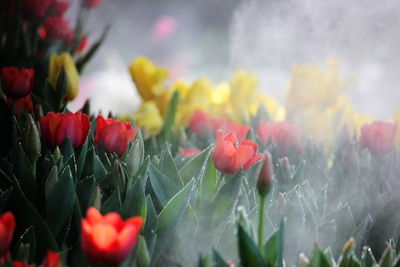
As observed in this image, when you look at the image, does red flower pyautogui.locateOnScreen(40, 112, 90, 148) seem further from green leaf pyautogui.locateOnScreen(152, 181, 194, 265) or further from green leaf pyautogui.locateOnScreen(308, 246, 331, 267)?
green leaf pyautogui.locateOnScreen(308, 246, 331, 267)

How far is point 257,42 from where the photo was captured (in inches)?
99.6

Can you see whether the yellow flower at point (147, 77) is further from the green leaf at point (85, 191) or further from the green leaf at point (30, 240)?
the green leaf at point (30, 240)

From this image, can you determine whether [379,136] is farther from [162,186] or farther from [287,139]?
[162,186]

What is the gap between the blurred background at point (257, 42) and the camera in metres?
2.25

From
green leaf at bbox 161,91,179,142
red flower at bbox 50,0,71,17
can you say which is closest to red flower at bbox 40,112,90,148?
green leaf at bbox 161,91,179,142

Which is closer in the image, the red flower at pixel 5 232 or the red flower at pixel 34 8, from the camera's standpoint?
the red flower at pixel 5 232

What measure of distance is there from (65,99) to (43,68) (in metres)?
0.39

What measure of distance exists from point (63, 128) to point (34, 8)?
1080mm

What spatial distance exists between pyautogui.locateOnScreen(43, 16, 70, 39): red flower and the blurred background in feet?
1.96

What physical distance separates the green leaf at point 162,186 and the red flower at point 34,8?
122 centimetres

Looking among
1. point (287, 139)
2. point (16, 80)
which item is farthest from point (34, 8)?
point (287, 139)

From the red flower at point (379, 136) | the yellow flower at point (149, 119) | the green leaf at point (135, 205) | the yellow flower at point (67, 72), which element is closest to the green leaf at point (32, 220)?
the green leaf at point (135, 205)

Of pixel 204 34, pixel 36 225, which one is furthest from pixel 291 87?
pixel 204 34

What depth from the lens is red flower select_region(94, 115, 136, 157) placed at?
1.23m
